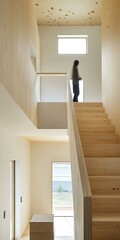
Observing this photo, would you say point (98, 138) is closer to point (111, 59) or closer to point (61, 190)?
point (111, 59)

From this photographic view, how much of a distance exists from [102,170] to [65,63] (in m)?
6.07

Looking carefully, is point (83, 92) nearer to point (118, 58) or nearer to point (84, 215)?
point (118, 58)

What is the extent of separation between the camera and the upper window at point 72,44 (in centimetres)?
953

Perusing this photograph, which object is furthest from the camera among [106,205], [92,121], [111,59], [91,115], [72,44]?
[72,44]

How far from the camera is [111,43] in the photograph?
5.36 metres

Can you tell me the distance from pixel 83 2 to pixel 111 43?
3.21m

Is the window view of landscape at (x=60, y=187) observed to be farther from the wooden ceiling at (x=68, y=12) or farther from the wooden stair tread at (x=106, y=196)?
the wooden stair tread at (x=106, y=196)

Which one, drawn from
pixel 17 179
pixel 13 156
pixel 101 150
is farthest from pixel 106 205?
pixel 17 179

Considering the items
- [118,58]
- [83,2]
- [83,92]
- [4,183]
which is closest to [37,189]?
[83,92]

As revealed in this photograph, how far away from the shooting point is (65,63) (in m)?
9.47

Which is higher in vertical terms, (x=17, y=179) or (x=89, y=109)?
(x=89, y=109)

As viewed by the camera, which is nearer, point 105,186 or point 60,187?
point 105,186

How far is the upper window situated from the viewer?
953 cm

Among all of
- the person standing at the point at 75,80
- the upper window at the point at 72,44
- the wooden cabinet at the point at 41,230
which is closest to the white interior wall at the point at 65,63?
the upper window at the point at 72,44
